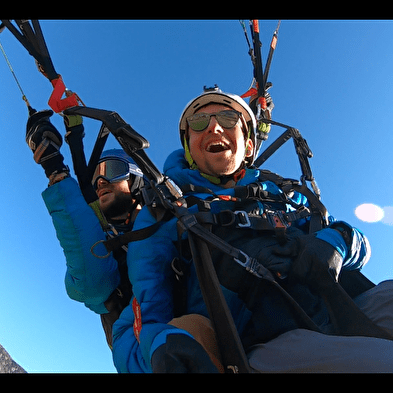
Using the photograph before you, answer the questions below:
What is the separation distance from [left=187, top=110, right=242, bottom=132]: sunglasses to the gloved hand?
144cm

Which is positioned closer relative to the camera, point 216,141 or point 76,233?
point 76,233

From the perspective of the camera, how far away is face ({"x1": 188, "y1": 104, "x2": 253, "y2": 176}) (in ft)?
12.2

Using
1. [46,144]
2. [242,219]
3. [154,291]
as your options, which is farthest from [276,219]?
[46,144]

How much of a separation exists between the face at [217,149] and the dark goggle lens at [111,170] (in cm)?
192

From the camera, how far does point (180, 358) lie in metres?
2.16

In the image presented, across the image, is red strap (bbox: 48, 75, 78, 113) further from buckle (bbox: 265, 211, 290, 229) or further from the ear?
buckle (bbox: 265, 211, 290, 229)

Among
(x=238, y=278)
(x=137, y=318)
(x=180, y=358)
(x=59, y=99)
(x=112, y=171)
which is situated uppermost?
(x=112, y=171)

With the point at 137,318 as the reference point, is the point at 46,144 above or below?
above

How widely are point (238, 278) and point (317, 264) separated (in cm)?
52

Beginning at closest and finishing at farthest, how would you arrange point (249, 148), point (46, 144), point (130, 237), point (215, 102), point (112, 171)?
point (130, 237)
point (46, 144)
point (215, 102)
point (249, 148)
point (112, 171)

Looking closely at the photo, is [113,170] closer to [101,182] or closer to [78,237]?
[101,182]

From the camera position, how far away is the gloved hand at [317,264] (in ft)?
8.69

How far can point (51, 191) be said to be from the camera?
3373mm
